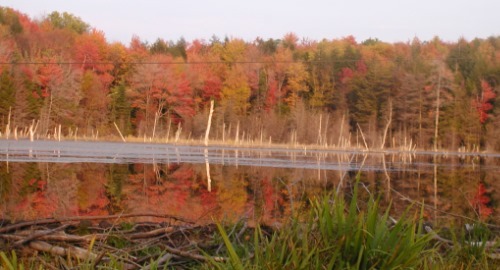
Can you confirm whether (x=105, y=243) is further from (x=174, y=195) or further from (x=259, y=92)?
(x=259, y=92)

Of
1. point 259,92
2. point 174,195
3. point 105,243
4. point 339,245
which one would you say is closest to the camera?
point 339,245

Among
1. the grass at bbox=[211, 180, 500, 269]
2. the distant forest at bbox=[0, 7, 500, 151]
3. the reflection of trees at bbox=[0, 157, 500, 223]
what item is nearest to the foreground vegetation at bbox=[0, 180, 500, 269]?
the grass at bbox=[211, 180, 500, 269]

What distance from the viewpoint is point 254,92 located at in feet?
191

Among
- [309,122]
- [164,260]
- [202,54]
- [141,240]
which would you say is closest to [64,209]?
[141,240]

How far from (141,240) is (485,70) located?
52.3 metres

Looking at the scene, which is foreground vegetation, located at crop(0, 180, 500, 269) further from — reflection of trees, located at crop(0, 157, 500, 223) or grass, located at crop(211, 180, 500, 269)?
reflection of trees, located at crop(0, 157, 500, 223)

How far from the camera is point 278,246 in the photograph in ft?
9.90

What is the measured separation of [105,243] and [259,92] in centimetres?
5368

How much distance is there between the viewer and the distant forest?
47875 millimetres

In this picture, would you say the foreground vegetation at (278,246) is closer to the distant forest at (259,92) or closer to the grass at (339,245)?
the grass at (339,245)

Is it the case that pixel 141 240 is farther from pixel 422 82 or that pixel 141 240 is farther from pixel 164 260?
pixel 422 82

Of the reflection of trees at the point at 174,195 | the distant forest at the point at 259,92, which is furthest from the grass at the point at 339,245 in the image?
the distant forest at the point at 259,92

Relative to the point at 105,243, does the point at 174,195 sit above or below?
below

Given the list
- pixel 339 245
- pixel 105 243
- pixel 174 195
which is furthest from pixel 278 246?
pixel 174 195
